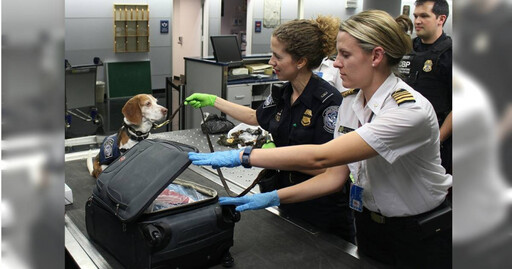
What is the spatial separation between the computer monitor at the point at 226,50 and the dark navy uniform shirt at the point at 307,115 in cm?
361

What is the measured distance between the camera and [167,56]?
1091cm

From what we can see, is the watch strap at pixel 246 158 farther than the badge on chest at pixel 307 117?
No

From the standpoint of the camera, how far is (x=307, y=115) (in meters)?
2.02

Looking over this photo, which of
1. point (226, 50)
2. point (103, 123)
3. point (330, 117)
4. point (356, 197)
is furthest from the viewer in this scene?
point (103, 123)

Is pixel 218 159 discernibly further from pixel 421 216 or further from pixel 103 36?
pixel 103 36

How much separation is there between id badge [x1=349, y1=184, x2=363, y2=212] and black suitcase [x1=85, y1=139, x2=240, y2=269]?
416 millimetres

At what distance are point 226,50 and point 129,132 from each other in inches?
134

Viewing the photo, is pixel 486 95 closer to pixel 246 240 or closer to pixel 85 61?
pixel 246 240

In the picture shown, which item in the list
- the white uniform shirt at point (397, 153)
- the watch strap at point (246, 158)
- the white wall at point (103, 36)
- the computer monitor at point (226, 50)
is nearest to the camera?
the white uniform shirt at point (397, 153)

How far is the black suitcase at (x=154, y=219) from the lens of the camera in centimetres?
148

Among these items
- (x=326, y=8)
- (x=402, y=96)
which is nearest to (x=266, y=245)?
(x=402, y=96)

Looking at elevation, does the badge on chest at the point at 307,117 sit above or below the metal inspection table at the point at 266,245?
above

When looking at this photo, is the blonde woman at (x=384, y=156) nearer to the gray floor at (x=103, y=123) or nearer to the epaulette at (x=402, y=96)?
the epaulette at (x=402, y=96)

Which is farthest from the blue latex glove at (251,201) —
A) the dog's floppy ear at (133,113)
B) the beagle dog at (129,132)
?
the dog's floppy ear at (133,113)
